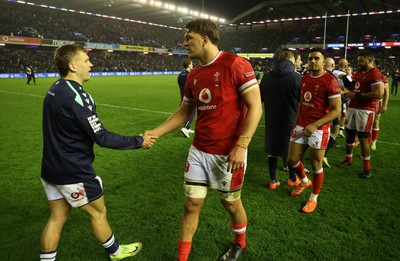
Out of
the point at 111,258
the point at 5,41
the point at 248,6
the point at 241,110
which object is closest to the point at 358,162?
the point at 241,110

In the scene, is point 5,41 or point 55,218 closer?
point 55,218

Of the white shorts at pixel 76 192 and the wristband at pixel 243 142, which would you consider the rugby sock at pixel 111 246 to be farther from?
the wristband at pixel 243 142

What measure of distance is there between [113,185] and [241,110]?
3.30 m

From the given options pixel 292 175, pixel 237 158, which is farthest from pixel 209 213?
pixel 237 158

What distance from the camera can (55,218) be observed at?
8.27 feet

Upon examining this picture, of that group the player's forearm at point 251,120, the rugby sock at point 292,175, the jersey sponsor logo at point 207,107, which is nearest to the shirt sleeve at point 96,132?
the jersey sponsor logo at point 207,107

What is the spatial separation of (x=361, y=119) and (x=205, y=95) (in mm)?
4186

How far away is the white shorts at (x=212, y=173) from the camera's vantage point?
263cm

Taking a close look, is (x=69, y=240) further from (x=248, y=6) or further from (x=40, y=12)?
(x=248, y=6)

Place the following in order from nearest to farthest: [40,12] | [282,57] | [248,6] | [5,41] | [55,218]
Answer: [55,218] < [282,57] < [5,41] < [40,12] < [248,6]

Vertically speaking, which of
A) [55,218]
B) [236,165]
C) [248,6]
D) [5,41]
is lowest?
[55,218]

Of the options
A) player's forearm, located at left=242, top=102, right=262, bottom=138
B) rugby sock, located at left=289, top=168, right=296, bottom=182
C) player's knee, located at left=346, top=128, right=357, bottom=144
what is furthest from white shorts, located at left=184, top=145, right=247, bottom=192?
player's knee, located at left=346, top=128, right=357, bottom=144

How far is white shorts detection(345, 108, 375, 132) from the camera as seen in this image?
541 centimetres

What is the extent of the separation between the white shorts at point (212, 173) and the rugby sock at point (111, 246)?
96 cm
